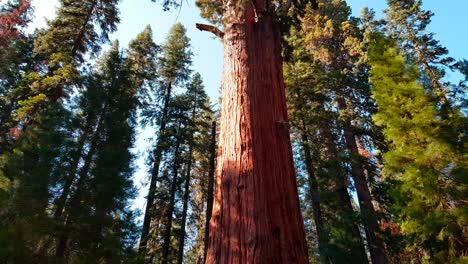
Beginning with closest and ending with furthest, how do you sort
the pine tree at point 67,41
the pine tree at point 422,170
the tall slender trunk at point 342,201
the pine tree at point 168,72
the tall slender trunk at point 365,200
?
the pine tree at point 422,170
the tall slender trunk at point 342,201
the tall slender trunk at point 365,200
the pine tree at point 67,41
the pine tree at point 168,72

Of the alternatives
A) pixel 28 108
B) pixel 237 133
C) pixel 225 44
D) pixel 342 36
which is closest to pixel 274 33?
pixel 225 44

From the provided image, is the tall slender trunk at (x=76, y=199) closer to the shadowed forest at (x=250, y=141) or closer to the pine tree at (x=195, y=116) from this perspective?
the shadowed forest at (x=250, y=141)

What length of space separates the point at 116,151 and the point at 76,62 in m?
6.30

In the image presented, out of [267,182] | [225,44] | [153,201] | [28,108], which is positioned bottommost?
[267,182]

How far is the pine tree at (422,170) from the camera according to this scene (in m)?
6.94

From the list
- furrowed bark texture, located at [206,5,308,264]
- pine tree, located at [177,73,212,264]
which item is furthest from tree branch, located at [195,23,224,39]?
pine tree, located at [177,73,212,264]

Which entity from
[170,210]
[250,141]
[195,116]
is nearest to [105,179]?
[170,210]

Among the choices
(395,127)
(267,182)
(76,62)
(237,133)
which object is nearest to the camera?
(267,182)

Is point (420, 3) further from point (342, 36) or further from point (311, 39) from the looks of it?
point (311, 39)

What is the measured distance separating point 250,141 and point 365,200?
41.3ft

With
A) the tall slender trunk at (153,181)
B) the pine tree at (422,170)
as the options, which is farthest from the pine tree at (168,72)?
the pine tree at (422,170)

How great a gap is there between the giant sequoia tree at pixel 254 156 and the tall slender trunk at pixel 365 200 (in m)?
10.5

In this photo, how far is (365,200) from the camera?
14.0 m

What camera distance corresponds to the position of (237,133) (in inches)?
122
